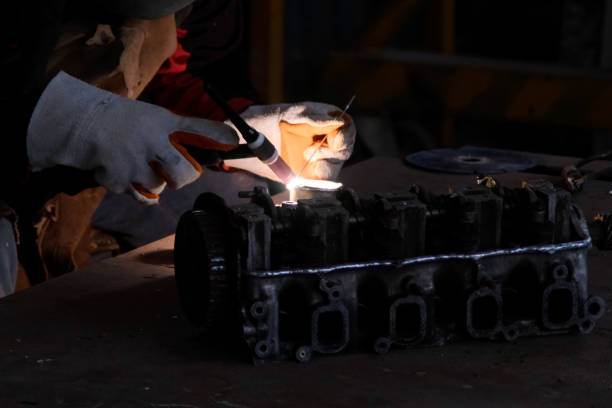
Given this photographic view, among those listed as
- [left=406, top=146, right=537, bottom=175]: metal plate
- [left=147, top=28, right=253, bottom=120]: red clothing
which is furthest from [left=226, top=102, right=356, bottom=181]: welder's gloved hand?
[left=406, top=146, right=537, bottom=175]: metal plate

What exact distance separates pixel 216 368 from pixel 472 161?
139 cm

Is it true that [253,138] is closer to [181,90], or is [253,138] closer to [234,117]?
[234,117]

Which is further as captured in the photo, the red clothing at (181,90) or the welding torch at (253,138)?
the red clothing at (181,90)

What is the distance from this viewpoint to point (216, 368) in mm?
1266

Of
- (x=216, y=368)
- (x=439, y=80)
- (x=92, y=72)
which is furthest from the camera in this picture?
(x=439, y=80)

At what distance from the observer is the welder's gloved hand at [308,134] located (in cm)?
201

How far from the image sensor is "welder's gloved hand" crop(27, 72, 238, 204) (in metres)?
1.67

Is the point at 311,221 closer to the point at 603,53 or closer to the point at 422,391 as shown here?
the point at 422,391

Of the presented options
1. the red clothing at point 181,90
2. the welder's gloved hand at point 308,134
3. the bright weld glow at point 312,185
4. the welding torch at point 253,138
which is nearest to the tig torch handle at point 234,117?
the welding torch at point 253,138

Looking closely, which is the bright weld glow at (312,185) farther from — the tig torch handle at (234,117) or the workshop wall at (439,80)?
the workshop wall at (439,80)

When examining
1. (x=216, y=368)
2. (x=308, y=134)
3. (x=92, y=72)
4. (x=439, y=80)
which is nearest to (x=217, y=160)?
(x=308, y=134)

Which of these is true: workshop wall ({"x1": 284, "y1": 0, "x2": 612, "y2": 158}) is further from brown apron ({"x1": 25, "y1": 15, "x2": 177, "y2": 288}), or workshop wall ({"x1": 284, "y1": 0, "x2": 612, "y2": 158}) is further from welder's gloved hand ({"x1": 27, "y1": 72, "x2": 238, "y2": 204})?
welder's gloved hand ({"x1": 27, "y1": 72, "x2": 238, "y2": 204})

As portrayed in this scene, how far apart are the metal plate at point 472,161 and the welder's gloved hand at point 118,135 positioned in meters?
0.87

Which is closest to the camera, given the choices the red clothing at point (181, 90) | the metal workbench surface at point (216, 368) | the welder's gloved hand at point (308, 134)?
the metal workbench surface at point (216, 368)
